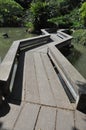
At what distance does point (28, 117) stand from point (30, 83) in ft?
4.36

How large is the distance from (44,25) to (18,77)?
42.5 ft

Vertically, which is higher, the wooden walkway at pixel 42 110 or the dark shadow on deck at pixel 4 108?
the dark shadow on deck at pixel 4 108

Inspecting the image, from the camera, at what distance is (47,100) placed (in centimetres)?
365

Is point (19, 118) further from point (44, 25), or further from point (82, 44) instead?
point (44, 25)

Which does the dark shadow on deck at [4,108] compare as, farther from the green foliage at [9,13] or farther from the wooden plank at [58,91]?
the green foliage at [9,13]

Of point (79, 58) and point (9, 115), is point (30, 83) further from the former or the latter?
point (79, 58)

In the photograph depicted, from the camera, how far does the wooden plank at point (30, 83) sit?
12.1ft

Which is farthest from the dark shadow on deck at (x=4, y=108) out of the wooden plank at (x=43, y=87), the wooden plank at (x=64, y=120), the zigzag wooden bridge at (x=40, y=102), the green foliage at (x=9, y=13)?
the green foliage at (x=9, y=13)

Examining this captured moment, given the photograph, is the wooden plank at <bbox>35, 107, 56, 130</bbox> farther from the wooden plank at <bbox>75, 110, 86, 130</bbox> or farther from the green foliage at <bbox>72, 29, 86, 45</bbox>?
the green foliage at <bbox>72, 29, 86, 45</bbox>

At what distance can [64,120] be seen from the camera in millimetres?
3113

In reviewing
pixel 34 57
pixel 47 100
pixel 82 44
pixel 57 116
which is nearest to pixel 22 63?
pixel 34 57

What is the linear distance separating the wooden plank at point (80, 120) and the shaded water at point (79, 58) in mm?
3409

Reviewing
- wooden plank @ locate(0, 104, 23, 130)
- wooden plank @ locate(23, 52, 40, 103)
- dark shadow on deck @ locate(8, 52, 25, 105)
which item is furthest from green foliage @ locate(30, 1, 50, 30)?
wooden plank @ locate(0, 104, 23, 130)

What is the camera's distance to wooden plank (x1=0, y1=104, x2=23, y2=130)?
9.26 feet
